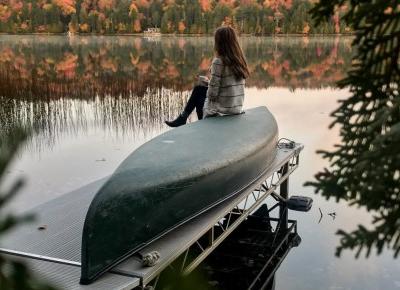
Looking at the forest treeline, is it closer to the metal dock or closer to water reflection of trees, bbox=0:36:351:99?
water reflection of trees, bbox=0:36:351:99

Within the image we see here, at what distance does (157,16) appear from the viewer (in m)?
78.1

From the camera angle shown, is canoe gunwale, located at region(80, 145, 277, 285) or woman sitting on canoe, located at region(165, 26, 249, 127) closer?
canoe gunwale, located at region(80, 145, 277, 285)

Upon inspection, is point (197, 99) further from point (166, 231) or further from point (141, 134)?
point (141, 134)

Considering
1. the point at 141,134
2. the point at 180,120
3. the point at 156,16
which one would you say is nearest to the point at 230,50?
the point at 180,120

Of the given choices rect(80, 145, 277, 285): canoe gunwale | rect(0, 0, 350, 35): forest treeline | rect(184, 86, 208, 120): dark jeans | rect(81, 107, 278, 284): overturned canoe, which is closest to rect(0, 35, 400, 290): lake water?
rect(81, 107, 278, 284): overturned canoe

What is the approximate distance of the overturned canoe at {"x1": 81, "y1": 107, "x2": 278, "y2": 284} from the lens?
4.04 meters

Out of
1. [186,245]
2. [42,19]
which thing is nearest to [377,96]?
[186,245]

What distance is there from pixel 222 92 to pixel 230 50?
519mm

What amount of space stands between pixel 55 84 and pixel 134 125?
467 cm

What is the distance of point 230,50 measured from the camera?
20.5 ft

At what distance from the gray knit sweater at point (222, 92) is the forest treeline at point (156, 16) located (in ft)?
219

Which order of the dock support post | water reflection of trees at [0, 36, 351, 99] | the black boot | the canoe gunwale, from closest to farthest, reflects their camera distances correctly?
the canoe gunwale
the black boot
the dock support post
water reflection of trees at [0, 36, 351, 99]

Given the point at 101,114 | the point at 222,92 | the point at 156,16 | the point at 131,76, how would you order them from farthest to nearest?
the point at 156,16 → the point at 131,76 → the point at 101,114 → the point at 222,92

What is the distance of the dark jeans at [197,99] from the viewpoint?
6.96m
